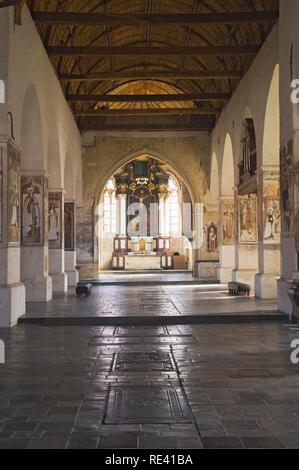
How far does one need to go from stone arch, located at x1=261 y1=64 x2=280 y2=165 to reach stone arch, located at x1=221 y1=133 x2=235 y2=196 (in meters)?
6.21

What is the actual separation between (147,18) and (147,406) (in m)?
9.82

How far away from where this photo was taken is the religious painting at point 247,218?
18.2 m

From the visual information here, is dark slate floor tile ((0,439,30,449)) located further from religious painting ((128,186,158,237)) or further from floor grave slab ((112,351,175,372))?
religious painting ((128,186,158,237))

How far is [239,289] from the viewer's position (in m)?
15.2

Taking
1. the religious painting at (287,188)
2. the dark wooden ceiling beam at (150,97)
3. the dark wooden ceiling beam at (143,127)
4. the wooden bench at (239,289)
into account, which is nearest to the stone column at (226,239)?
the dark wooden ceiling beam at (150,97)

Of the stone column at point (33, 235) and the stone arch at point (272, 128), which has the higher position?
the stone arch at point (272, 128)

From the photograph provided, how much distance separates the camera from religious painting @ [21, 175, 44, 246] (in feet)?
45.5

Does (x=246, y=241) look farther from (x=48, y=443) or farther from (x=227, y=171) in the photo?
(x=48, y=443)

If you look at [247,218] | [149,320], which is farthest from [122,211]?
[149,320]

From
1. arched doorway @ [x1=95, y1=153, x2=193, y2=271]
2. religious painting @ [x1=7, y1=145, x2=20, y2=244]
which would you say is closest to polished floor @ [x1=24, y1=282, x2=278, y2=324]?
religious painting @ [x1=7, y1=145, x2=20, y2=244]

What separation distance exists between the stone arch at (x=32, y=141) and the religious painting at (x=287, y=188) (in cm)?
596

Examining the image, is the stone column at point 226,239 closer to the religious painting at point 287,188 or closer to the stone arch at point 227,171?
the stone arch at point 227,171

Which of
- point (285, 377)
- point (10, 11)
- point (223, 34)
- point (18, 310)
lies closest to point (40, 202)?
point (18, 310)
